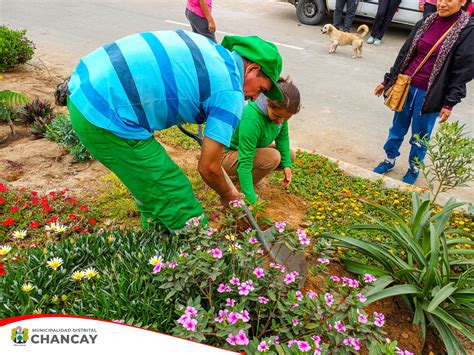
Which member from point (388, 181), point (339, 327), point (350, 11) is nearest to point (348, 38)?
point (350, 11)

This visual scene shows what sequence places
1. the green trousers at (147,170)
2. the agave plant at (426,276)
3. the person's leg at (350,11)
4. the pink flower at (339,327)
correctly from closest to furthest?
the pink flower at (339,327)
the green trousers at (147,170)
the agave plant at (426,276)
the person's leg at (350,11)

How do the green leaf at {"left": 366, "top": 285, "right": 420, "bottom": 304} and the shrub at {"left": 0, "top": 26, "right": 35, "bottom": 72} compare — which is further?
the shrub at {"left": 0, "top": 26, "right": 35, "bottom": 72}

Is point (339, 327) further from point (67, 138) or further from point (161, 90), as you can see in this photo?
point (67, 138)

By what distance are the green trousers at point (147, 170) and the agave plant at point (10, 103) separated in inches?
85.1

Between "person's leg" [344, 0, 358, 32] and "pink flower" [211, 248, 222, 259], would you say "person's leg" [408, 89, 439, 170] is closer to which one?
"pink flower" [211, 248, 222, 259]

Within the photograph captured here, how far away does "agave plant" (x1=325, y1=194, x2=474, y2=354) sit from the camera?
2.04 meters

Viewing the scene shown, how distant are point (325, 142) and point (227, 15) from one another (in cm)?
715

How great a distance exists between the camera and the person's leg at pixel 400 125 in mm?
3652

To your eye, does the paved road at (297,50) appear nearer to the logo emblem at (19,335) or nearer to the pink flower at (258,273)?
the pink flower at (258,273)

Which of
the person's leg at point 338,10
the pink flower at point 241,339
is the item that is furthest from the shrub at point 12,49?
the person's leg at point 338,10

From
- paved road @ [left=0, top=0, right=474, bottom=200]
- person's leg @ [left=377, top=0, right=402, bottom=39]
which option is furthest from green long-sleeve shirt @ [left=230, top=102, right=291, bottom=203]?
person's leg @ [left=377, top=0, right=402, bottom=39]

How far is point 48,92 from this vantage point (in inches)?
207

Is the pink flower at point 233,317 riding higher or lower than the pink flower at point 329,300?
higher

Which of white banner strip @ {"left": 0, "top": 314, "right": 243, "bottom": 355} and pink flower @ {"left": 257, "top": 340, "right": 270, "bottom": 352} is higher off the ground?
white banner strip @ {"left": 0, "top": 314, "right": 243, "bottom": 355}
